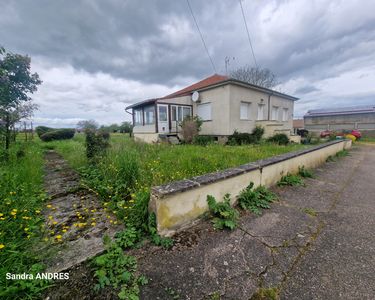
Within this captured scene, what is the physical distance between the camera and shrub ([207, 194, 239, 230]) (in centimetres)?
216

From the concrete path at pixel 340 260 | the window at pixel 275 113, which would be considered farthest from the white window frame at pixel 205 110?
the concrete path at pixel 340 260

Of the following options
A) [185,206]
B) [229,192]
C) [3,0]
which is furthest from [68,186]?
[3,0]

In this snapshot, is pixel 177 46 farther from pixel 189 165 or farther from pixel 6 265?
pixel 6 265

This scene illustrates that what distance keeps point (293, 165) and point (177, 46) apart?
331 inches

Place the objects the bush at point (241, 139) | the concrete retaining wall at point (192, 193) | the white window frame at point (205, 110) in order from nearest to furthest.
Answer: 1. the concrete retaining wall at point (192, 193)
2. the bush at point (241, 139)
3. the white window frame at point (205, 110)

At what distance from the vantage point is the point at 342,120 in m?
29.5

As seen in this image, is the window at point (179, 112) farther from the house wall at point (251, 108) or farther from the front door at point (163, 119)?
the house wall at point (251, 108)

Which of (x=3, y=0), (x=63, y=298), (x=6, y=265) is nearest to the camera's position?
(x=63, y=298)

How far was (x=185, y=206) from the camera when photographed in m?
2.06

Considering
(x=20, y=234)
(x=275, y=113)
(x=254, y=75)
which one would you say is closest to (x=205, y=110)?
(x=275, y=113)

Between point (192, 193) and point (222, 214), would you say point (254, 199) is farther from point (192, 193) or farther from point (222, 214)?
point (192, 193)

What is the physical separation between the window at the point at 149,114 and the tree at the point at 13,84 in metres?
6.12

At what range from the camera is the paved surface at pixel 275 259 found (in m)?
1.33

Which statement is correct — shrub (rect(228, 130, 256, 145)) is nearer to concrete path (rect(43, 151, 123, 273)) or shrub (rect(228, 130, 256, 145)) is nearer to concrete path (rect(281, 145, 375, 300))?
concrete path (rect(281, 145, 375, 300))
